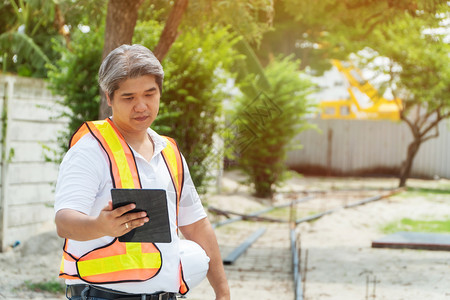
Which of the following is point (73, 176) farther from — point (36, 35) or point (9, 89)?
point (36, 35)

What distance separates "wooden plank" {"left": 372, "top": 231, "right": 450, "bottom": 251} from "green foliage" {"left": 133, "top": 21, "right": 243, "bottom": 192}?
292 cm

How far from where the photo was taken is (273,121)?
15164mm

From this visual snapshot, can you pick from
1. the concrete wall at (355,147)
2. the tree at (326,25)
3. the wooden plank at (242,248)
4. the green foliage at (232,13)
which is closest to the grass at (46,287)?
the wooden plank at (242,248)

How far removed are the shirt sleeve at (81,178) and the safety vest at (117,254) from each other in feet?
0.12

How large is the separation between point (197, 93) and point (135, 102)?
7569mm

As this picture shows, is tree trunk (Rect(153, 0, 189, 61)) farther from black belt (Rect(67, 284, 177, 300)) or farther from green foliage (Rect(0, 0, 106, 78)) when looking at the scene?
black belt (Rect(67, 284, 177, 300))

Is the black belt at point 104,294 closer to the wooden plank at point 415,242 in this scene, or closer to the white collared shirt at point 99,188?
the white collared shirt at point 99,188

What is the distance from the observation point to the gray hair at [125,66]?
1858 mm

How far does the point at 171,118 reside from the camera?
926 cm

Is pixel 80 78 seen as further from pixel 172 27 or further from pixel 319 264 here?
pixel 319 264

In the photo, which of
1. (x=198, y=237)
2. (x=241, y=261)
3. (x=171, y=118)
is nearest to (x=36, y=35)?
(x=171, y=118)

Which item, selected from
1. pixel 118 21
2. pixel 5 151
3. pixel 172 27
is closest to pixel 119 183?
pixel 118 21

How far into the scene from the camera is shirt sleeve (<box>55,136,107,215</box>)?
173 centimetres

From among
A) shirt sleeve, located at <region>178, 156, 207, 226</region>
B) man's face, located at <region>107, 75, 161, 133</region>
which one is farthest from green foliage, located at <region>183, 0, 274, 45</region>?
man's face, located at <region>107, 75, 161, 133</region>
